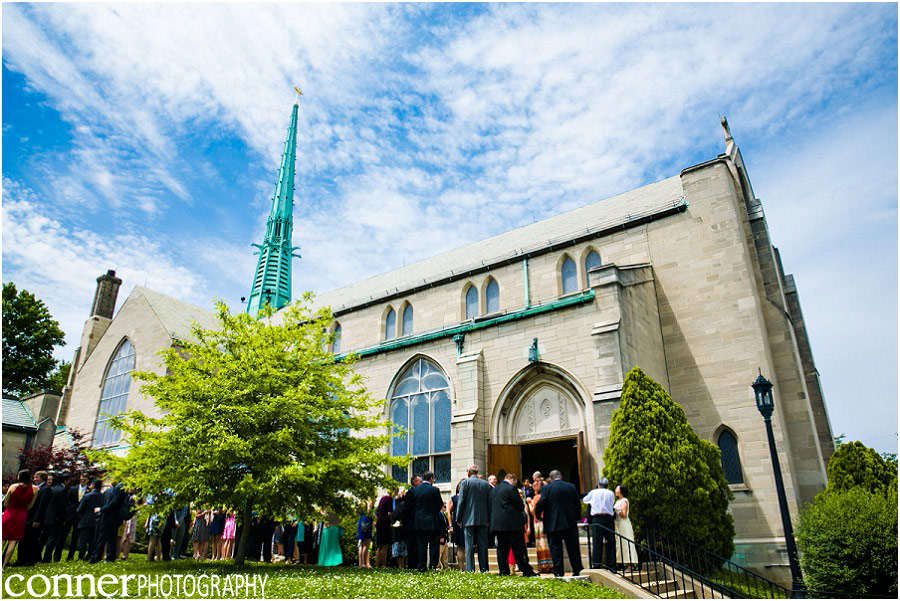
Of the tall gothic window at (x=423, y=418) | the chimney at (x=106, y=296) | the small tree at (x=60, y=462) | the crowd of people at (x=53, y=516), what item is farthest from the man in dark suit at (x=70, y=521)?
the chimney at (x=106, y=296)

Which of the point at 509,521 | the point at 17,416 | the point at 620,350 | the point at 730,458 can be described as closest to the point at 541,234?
the point at 620,350

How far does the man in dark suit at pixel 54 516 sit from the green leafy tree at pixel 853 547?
49.2ft

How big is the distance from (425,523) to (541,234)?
17.4m

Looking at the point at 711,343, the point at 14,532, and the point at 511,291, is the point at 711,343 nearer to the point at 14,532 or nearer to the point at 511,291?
the point at 511,291

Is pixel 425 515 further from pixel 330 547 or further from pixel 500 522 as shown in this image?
pixel 330 547

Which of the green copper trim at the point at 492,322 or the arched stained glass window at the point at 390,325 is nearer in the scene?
the green copper trim at the point at 492,322

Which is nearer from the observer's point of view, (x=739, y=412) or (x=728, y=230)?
(x=739, y=412)

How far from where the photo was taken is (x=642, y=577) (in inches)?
425

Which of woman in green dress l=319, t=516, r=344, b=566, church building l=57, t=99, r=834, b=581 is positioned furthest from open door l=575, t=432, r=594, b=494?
woman in green dress l=319, t=516, r=344, b=566

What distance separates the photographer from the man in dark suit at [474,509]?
35.0 ft

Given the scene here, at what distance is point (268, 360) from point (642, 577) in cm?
817

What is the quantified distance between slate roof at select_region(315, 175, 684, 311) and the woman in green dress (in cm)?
1259

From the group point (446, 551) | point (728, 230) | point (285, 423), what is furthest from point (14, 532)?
point (728, 230)

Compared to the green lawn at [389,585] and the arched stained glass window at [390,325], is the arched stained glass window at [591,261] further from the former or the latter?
the green lawn at [389,585]
